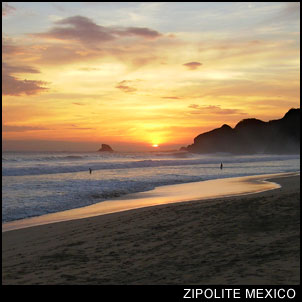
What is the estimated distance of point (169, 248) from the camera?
387 inches

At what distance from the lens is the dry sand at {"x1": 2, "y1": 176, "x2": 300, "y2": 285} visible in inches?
293

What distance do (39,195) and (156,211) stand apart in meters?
12.2

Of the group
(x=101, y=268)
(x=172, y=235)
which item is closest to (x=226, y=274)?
(x=101, y=268)

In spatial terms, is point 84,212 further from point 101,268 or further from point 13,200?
point 101,268

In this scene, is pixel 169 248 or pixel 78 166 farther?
pixel 78 166

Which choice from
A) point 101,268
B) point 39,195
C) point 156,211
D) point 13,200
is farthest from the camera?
point 39,195

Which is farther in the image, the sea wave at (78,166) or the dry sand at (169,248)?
the sea wave at (78,166)

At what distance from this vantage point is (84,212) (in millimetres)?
Result: 19266

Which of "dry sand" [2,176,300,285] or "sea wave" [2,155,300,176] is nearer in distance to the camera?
"dry sand" [2,176,300,285]

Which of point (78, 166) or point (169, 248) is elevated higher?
point (169, 248)

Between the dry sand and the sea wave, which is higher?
the dry sand

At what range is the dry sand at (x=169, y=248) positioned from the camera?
7434 millimetres

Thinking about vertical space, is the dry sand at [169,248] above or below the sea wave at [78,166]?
above
